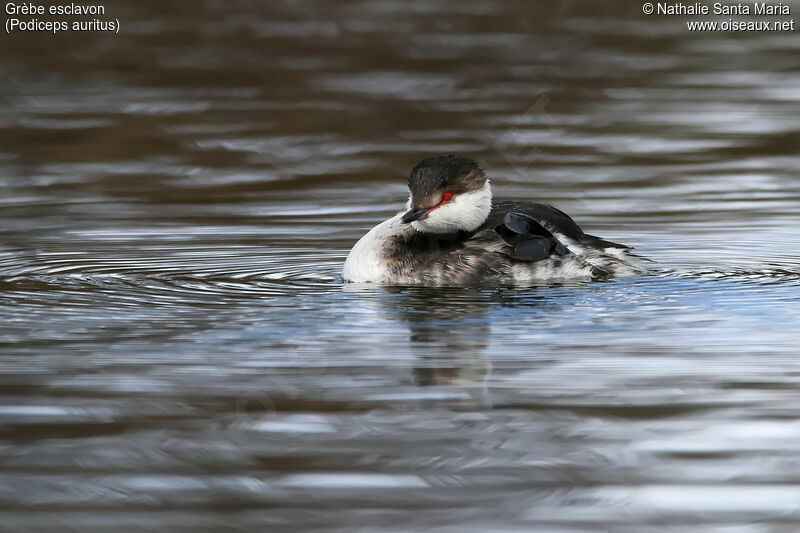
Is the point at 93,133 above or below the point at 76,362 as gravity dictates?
above

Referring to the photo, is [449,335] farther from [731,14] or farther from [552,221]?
[731,14]

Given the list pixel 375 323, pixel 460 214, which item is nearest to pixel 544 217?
pixel 460 214

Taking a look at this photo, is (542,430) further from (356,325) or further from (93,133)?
(93,133)

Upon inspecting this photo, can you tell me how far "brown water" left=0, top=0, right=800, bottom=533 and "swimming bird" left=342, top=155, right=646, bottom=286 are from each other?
0.75 feet

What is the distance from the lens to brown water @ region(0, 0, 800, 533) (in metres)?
4.87

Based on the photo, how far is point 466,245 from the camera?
859cm

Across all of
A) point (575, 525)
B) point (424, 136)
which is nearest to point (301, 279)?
point (575, 525)

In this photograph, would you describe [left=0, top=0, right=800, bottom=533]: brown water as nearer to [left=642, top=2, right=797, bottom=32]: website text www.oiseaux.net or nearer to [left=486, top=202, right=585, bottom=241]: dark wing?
[left=486, top=202, right=585, bottom=241]: dark wing

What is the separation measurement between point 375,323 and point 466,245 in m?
1.36

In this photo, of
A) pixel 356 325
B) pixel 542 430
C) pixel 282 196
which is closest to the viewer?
pixel 542 430

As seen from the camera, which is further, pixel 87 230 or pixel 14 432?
pixel 87 230

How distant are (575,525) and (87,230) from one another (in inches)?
278

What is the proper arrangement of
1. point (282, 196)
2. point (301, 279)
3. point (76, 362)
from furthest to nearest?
point (282, 196) → point (301, 279) → point (76, 362)

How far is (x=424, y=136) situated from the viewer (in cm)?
1509
